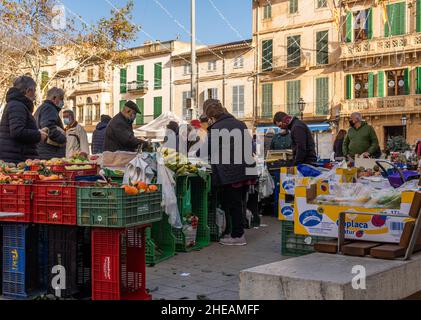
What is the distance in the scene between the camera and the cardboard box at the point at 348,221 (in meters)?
4.54

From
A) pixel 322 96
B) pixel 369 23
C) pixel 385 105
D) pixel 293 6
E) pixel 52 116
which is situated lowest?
pixel 52 116

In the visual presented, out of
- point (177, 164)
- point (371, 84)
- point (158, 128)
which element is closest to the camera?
point (177, 164)

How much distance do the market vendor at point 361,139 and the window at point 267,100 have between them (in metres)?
28.2

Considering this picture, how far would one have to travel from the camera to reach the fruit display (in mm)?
7012

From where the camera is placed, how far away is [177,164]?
7125 millimetres

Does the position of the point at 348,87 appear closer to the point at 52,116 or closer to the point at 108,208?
the point at 52,116

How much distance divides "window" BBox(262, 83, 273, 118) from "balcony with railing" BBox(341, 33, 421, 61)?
5947 millimetres

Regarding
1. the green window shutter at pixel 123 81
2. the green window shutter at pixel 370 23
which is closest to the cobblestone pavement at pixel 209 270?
the green window shutter at pixel 370 23

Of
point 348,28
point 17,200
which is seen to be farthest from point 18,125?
point 348,28

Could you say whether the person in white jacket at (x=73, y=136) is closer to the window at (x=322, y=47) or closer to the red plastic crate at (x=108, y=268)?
the red plastic crate at (x=108, y=268)

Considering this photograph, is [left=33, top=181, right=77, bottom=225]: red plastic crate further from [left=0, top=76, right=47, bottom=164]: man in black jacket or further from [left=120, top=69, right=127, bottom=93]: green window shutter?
[left=120, top=69, right=127, bottom=93]: green window shutter

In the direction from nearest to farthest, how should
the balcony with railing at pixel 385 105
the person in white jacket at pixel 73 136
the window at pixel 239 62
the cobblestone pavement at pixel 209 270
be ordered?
the cobblestone pavement at pixel 209 270, the person in white jacket at pixel 73 136, the balcony with railing at pixel 385 105, the window at pixel 239 62

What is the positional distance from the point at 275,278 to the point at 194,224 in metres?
3.81

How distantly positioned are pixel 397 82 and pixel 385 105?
61.4 inches
